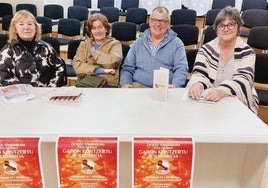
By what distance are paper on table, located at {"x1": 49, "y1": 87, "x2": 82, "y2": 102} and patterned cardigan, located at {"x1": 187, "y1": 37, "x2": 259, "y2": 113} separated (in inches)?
27.7

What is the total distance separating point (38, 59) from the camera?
2.50 metres

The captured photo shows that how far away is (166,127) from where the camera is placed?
3.93 feet

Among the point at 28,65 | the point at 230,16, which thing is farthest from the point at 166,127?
the point at 28,65

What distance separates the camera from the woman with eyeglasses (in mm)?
2000

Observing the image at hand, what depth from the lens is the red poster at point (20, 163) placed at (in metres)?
1.05

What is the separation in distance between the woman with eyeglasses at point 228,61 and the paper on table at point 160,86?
1.53ft

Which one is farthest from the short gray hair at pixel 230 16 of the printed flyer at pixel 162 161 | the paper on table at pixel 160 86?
the printed flyer at pixel 162 161

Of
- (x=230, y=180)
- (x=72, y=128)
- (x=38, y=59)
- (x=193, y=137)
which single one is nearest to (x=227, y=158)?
(x=230, y=180)

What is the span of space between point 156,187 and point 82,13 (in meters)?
5.05

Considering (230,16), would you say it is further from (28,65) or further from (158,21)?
(28,65)

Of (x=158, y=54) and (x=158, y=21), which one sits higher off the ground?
(x=158, y=21)

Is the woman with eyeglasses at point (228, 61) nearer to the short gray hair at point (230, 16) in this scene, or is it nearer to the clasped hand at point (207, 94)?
the short gray hair at point (230, 16)

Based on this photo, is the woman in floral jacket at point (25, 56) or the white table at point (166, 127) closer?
the white table at point (166, 127)

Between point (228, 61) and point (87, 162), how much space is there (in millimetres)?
1375
